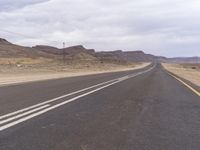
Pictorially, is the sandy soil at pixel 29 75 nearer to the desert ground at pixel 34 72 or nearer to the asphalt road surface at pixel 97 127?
the desert ground at pixel 34 72

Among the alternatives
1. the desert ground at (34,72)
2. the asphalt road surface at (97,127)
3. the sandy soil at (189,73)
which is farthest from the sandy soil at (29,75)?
the asphalt road surface at (97,127)

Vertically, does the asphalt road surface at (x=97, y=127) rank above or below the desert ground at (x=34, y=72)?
above

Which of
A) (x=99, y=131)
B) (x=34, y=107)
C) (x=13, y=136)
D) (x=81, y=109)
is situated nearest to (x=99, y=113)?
(x=81, y=109)

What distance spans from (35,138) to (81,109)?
4.66m

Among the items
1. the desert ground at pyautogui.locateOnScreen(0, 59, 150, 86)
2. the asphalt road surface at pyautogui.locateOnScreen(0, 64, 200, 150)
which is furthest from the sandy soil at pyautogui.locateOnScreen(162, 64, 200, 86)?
the asphalt road surface at pyautogui.locateOnScreen(0, 64, 200, 150)

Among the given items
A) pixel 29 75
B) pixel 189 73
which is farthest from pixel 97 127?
pixel 189 73

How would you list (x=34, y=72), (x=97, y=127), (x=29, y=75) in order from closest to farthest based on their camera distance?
1. (x=97, y=127)
2. (x=29, y=75)
3. (x=34, y=72)

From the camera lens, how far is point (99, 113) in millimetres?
11297

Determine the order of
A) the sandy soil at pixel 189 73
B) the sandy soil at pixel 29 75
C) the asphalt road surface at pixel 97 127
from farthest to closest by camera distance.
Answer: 1. the sandy soil at pixel 189 73
2. the sandy soil at pixel 29 75
3. the asphalt road surface at pixel 97 127

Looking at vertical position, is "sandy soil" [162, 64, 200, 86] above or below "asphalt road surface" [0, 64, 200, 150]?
below

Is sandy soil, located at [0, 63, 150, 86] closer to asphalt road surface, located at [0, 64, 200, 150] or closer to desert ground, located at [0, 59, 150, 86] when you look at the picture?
desert ground, located at [0, 59, 150, 86]

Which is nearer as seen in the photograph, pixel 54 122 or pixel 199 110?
pixel 54 122

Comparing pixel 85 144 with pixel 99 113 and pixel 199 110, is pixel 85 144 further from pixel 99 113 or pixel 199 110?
pixel 199 110

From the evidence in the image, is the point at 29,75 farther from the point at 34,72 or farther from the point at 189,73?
the point at 189,73
